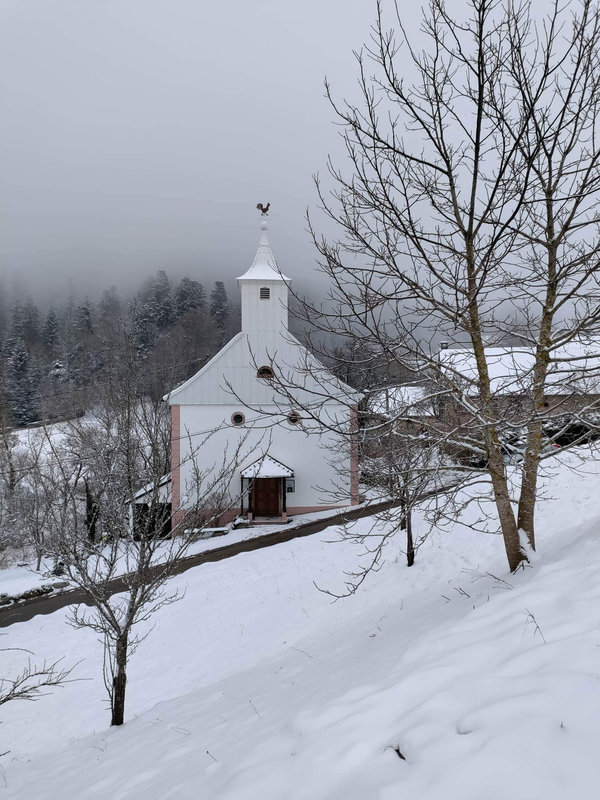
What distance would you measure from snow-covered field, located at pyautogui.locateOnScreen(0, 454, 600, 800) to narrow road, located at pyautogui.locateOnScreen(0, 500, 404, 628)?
2.37m

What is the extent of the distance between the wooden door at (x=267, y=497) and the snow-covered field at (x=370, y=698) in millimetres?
9736

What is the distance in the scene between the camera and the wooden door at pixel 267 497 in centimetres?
2048

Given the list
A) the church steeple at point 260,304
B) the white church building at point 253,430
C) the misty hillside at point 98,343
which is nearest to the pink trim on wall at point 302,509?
the white church building at point 253,430

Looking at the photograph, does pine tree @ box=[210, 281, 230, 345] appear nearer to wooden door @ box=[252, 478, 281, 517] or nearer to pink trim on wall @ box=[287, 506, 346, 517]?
wooden door @ box=[252, 478, 281, 517]

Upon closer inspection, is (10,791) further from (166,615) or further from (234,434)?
(234,434)

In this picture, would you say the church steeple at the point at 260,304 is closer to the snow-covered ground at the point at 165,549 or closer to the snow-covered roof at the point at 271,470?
the snow-covered roof at the point at 271,470

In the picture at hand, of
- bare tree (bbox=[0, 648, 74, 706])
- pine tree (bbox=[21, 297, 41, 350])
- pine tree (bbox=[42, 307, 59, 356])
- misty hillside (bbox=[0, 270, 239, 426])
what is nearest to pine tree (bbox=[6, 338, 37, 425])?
misty hillside (bbox=[0, 270, 239, 426])

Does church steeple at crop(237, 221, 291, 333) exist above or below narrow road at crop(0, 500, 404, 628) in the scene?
above

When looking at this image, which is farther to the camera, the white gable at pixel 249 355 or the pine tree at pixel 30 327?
the pine tree at pixel 30 327

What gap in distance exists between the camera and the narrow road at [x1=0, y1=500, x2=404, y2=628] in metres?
13.4

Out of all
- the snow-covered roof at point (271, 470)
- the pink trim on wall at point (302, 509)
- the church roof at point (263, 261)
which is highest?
the church roof at point (263, 261)

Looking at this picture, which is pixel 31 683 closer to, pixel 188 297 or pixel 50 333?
pixel 188 297

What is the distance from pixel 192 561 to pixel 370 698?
517 inches

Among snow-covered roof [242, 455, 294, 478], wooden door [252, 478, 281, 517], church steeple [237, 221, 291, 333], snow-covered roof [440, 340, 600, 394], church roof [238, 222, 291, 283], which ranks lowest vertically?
wooden door [252, 478, 281, 517]
